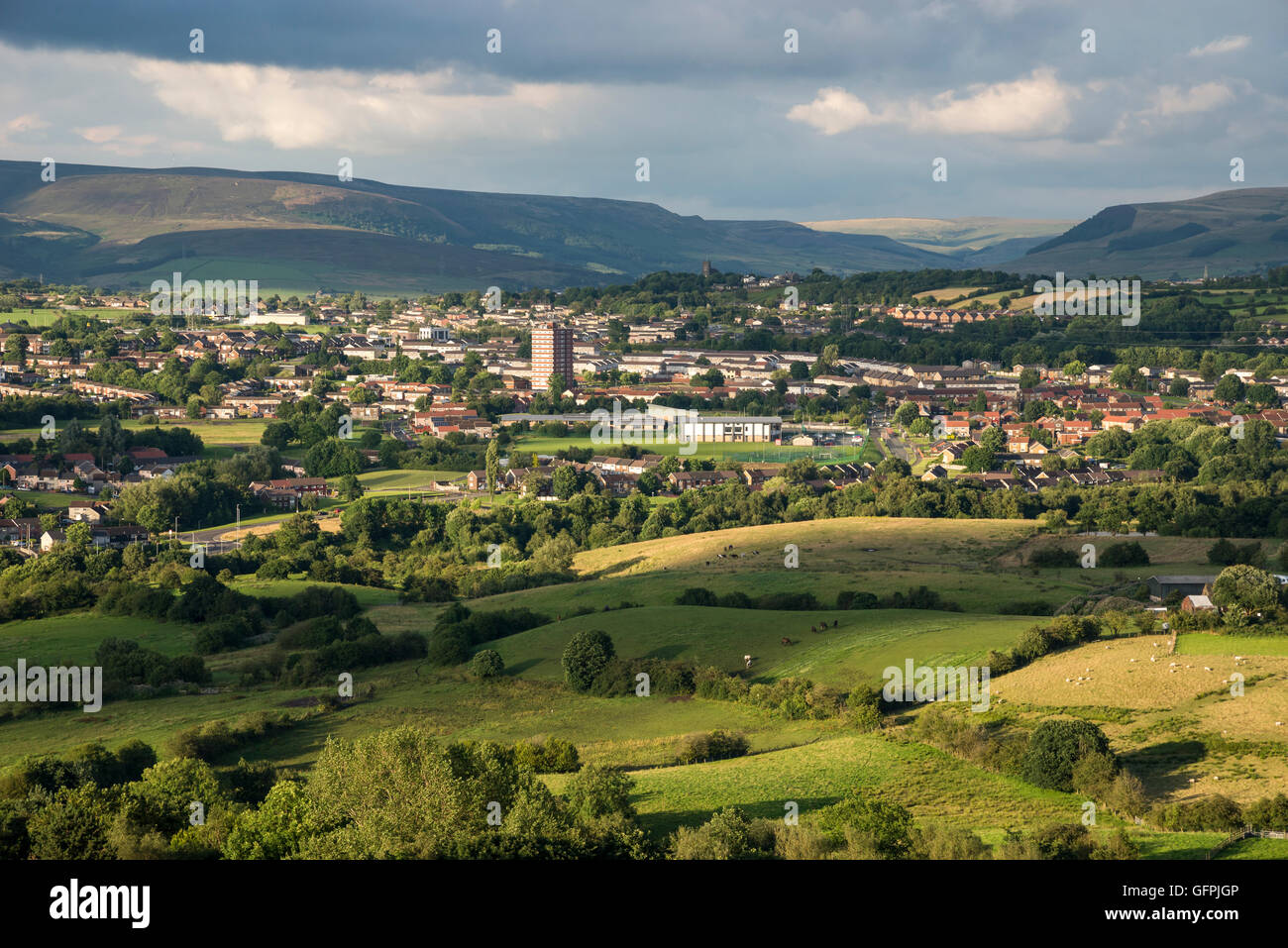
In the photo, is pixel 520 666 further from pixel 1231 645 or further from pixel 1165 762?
pixel 1231 645

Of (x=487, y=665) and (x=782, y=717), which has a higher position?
(x=487, y=665)

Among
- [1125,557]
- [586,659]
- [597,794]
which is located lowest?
[586,659]

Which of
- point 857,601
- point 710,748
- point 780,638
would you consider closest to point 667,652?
point 780,638

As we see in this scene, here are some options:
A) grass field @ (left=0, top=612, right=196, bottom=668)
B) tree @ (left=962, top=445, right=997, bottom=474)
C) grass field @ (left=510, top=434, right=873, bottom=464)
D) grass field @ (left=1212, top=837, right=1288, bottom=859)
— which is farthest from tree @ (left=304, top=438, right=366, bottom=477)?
grass field @ (left=1212, top=837, right=1288, bottom=859)

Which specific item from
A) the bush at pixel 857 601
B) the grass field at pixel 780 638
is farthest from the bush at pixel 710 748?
the bush at pixel 857 601

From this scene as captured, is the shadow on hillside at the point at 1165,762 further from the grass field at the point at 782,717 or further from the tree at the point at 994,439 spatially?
the tree at the point at 994,439
